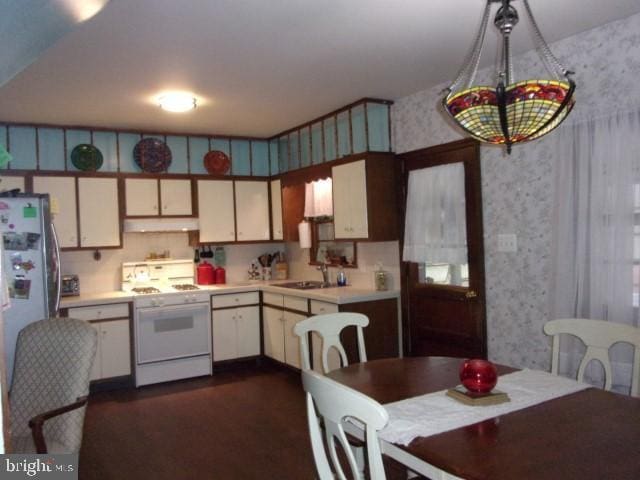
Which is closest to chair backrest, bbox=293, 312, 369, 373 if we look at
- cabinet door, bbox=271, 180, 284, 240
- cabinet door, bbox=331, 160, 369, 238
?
cabinet door, bbox=331, 160, 369, 238

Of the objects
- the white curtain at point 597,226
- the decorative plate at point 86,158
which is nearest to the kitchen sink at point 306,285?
the decorative plate at point 86,158

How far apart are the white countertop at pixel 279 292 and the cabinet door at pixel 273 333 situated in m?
0.24

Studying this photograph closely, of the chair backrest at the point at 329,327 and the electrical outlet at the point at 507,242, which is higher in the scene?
the electrical outlet at the point at 507,242

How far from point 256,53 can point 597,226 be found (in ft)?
7.30

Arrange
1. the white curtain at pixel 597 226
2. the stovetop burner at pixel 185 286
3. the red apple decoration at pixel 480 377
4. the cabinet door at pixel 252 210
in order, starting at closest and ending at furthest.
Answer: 1. the red apple decoration at pixel 480 377
2. the white curtain at pixel 597 226
3. the stovetop burner at pixel 185 286
4. the cabinet door at pixel 252 210

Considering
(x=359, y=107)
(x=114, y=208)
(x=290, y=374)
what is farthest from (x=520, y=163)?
(x=114, y=208)

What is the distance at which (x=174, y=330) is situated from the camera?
15.9 ft

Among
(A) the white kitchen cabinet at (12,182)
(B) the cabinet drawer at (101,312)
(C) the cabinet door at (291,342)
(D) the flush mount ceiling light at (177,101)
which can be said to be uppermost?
(D) the flush mount ceiling light at (177,101)

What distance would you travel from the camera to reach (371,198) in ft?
13.8

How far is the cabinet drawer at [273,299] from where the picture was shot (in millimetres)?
4957

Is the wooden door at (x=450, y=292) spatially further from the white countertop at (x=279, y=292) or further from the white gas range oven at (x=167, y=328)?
the white gas range oven at (x=167, y=328)

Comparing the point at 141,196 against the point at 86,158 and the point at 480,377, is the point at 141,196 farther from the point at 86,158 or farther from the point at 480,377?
the point at 480,377

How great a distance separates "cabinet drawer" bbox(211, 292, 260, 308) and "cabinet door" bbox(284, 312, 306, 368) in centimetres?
56

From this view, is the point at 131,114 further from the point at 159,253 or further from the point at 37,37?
the point at 37,37
